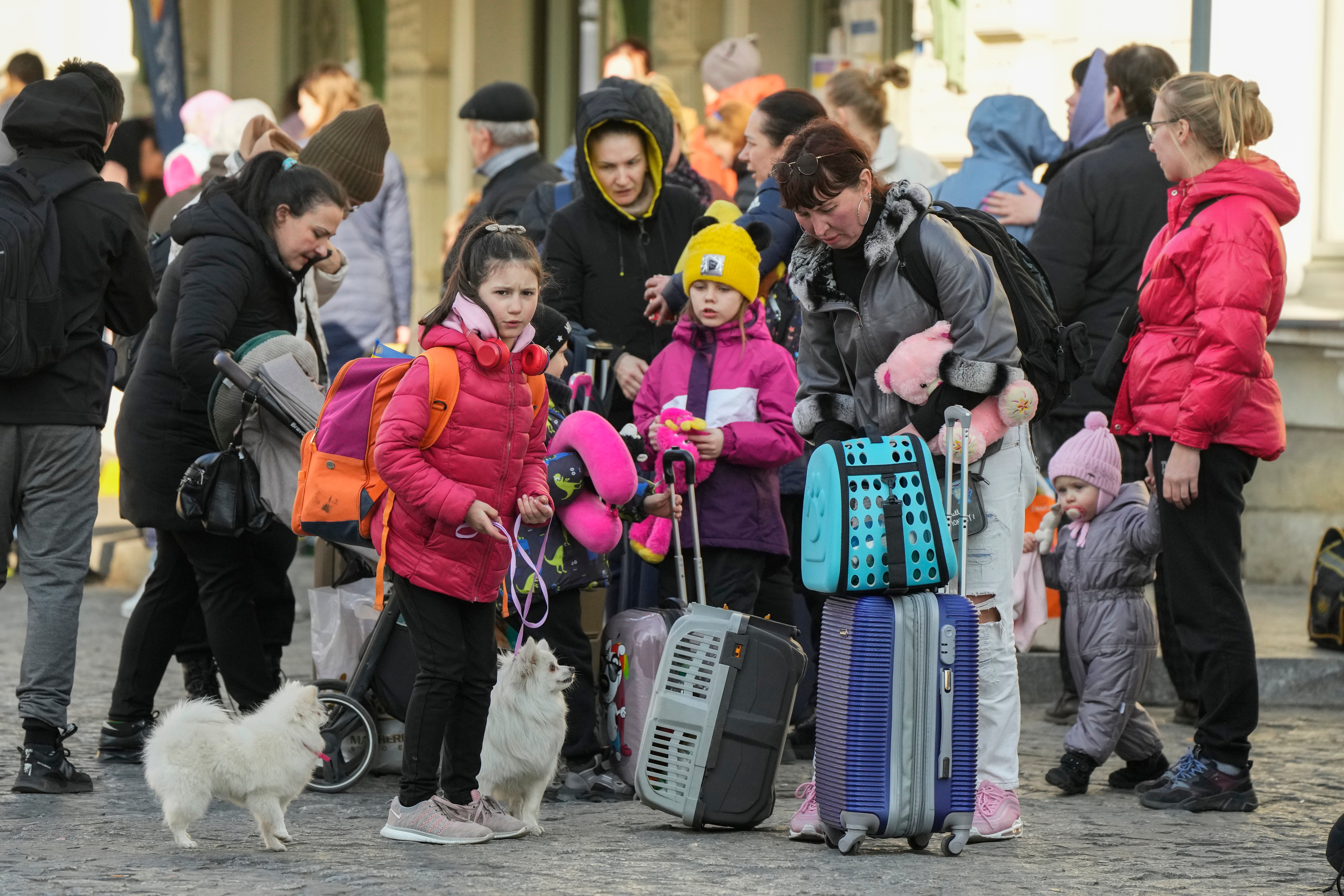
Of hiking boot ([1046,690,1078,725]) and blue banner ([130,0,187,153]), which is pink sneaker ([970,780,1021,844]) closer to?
hiking boot ([1046,690,1078,725])

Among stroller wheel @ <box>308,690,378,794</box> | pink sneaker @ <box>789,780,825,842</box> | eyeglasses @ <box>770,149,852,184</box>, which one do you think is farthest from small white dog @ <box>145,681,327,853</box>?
eyeglasses @ <box>770,149,852,184</box>

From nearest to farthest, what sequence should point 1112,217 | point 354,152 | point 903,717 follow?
1. point 903,717
2. point 1112,217
3. point 354,152

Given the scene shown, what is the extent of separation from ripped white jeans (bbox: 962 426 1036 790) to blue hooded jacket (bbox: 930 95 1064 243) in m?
2.84

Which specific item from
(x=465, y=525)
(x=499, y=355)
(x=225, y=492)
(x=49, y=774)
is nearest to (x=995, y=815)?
(x=465, y=525)

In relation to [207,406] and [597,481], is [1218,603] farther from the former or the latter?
[207,406]

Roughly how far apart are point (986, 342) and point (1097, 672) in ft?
4.48

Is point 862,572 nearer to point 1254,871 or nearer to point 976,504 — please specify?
point 976,504

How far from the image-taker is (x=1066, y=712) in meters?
7.17

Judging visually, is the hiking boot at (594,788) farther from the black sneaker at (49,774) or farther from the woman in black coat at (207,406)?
the black sneaker at (49,774)

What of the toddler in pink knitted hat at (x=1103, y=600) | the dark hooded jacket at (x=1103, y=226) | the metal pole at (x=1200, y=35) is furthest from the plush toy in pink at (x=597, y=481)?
the metal pole at (x=1200, y=35)

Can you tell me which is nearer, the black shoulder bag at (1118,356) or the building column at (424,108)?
the black shoulder bag at (1118,356)

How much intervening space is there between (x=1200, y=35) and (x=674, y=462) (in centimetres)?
386

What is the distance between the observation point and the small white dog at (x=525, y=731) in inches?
207

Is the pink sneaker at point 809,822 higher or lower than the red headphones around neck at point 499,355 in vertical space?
lower
